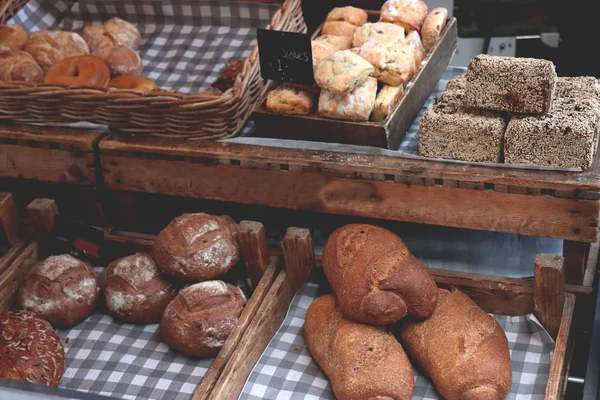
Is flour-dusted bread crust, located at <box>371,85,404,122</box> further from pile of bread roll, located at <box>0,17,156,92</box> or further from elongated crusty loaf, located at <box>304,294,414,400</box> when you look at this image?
pile of bread roll, located at <box>0,17,156,92</box>

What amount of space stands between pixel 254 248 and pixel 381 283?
0.51 metres

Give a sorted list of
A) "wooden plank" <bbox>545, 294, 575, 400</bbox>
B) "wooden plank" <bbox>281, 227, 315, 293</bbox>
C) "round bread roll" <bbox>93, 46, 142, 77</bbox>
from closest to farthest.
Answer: "wooden plank" <bbox>545, 294, 575, 400</bbox>, "wooden plank" <bbox>281, 227, 315, 293</bbox>, "round bread roll" <bbox>93, 46, 142, 77</bbox>

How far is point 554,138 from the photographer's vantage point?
2225mm

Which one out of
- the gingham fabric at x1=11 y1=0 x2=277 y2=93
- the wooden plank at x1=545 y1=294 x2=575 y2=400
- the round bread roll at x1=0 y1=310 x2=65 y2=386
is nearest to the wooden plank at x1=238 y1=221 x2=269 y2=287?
the round bread roll at x1=0 y1=310 x2=65 y2=386

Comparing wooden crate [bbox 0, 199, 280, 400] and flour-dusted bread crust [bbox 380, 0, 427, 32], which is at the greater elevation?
flour-dusted bread crust [bbox 380, 0, 427, 32]

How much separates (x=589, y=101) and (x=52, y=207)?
5.98 feet

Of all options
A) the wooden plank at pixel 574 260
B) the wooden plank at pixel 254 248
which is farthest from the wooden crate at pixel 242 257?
the wooden plank at pixel 574 260

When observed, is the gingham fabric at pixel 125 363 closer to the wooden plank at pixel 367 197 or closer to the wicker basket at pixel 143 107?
the wooden plank at pixel 367 197

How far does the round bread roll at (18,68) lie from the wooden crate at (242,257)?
2.26 ft

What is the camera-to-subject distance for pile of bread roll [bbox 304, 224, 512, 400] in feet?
6.83

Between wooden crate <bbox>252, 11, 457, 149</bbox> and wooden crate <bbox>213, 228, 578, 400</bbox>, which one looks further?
wooden crate <bbox>252, 11, 457, 149</bbox>

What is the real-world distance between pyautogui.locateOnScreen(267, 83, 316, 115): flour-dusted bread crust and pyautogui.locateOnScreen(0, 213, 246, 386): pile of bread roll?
41cm

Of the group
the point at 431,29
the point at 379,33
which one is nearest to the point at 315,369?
the point at 379,33

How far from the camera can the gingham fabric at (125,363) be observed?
7.65ft
